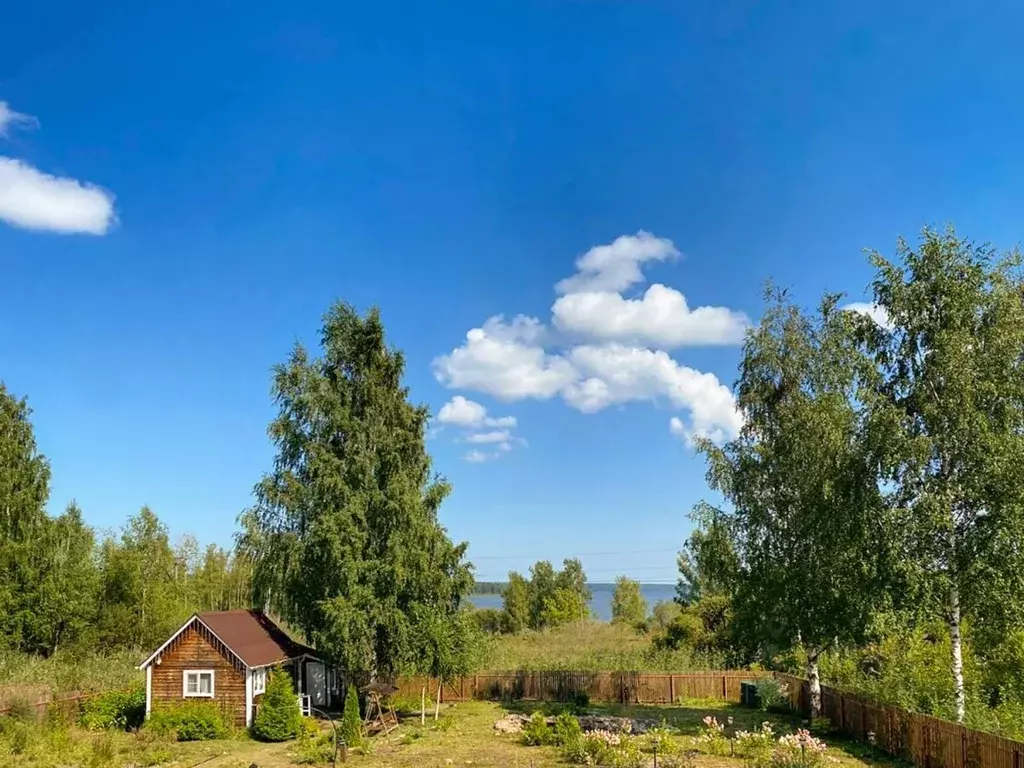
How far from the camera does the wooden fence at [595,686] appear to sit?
35188 mm

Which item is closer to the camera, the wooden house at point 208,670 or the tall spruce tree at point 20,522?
the wooden house at point 208,670

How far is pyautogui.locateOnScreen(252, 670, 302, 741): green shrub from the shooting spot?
25328 mm

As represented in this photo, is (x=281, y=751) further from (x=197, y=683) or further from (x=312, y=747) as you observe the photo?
(x=197, y=683)

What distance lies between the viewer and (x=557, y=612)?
284 ft

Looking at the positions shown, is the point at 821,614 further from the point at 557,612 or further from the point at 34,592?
the point at 557,612

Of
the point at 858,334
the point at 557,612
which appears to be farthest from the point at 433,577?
the point at 557,612

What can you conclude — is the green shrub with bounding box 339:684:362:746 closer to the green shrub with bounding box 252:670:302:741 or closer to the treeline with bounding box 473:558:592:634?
the green shrub with bounding box 252:670:302:741

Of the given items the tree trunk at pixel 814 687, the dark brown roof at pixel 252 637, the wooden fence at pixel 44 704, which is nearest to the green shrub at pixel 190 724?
the dark brown roof at pixel 252 637

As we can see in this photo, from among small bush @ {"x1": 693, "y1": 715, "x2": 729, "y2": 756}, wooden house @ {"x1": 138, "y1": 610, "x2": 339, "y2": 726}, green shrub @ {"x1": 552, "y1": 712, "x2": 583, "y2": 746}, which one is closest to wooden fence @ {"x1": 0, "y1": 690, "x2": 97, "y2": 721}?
wooden house @ {"x1": 138, "y1": 610, "x2": 339, "y2": 726}

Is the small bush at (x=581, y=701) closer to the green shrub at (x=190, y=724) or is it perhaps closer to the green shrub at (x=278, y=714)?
the green shrub at (x=278, y=714)

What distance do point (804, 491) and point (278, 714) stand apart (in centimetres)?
1880

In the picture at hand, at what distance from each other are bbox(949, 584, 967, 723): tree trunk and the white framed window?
22667mm

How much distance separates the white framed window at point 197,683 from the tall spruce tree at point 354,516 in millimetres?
3893

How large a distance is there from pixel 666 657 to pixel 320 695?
62.0ft
